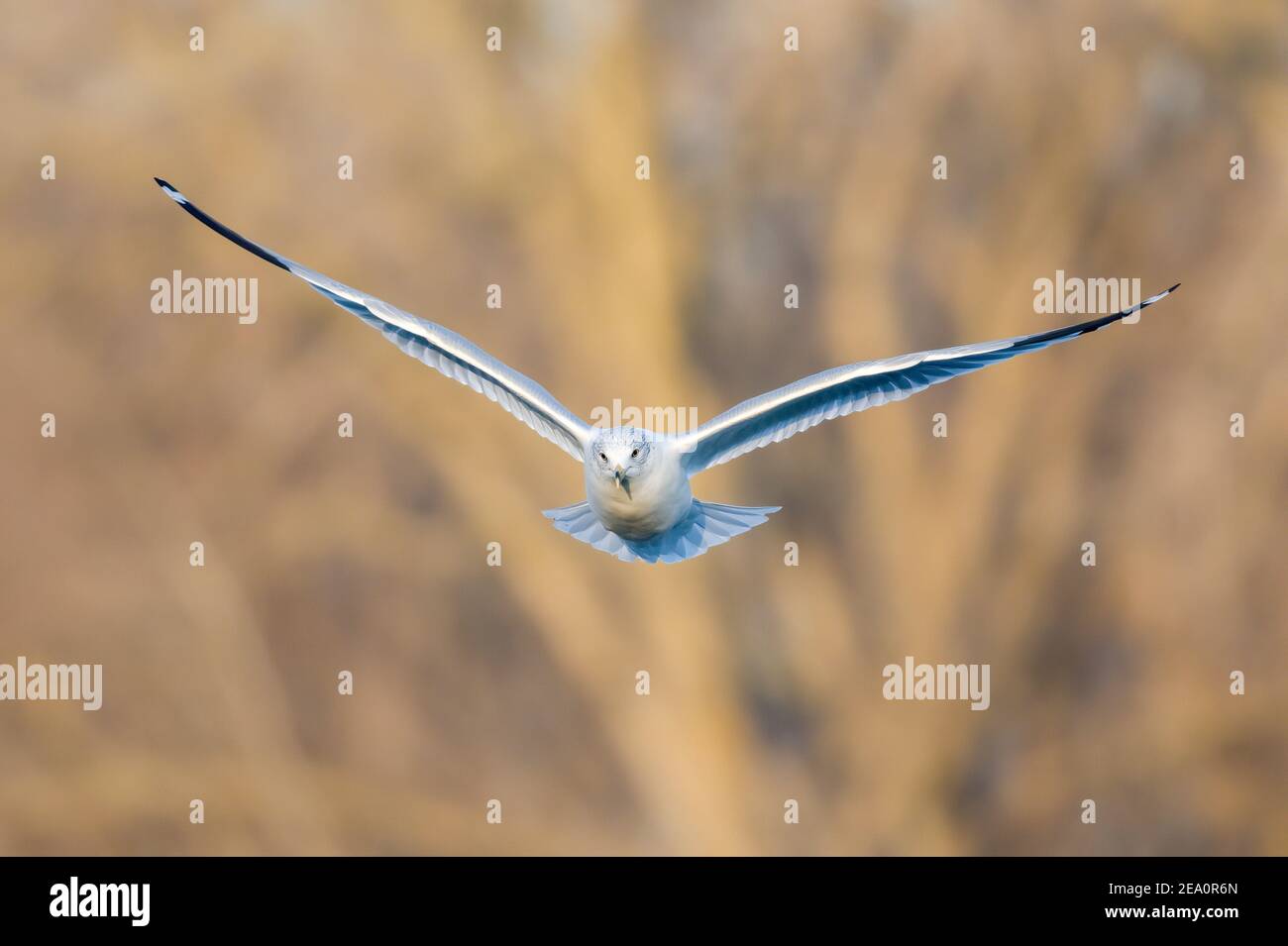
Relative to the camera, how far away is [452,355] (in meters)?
4.03

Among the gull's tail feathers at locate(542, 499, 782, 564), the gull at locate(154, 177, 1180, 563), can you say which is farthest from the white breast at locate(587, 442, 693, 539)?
the gull's tail feathers at locate(542, 499, 782, 564)

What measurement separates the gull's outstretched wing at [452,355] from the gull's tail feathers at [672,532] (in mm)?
170

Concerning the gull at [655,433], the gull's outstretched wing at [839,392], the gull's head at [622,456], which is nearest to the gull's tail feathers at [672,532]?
the gull at [655,433]

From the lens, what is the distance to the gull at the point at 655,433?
363 centimetres

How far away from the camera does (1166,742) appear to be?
23.9ft

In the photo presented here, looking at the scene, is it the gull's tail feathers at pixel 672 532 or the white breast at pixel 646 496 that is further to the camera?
the gull's tail feathers at pixel 672 532

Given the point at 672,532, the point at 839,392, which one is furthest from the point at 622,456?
the point at 839,392

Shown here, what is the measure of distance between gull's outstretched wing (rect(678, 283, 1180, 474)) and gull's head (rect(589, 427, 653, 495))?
0.17 metres

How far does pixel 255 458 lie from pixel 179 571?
63 cm

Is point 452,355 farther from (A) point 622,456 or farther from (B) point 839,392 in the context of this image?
(B) point 839,392

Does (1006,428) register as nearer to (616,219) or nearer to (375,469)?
(616,219)

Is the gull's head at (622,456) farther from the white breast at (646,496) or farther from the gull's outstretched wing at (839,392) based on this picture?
the gull's outstretched wing at (839,392)

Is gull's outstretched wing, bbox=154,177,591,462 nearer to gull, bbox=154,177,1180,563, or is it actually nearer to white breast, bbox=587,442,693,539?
gull, bbox=154,177,1180,563

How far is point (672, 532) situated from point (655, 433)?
10.6 inches
